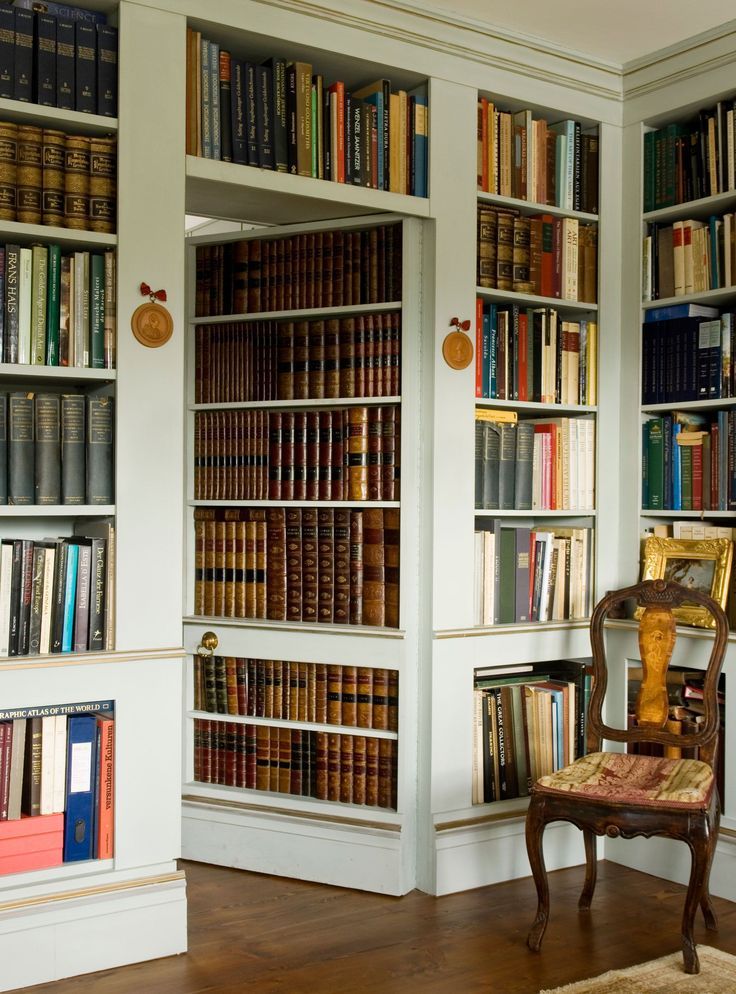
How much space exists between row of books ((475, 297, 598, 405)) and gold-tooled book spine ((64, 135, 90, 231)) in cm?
136

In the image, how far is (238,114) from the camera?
10.1ft

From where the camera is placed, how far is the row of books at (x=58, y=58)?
271 cm

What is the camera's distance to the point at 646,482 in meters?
3.70

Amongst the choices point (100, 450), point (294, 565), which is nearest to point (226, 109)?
point (100, 450)

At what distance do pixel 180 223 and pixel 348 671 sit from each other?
1.55 metres

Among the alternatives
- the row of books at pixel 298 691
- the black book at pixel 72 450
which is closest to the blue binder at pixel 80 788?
the black book at pixel 72 450

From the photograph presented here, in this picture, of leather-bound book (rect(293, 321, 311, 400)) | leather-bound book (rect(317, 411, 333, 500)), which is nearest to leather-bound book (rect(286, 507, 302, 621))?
leather-bound book (rect(317, 411, 333, 500))

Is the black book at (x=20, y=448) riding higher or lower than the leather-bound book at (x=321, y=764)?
higher

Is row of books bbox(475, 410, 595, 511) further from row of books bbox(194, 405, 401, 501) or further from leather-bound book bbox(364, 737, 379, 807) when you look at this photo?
leather-bound book bbox(364, 737, 379, 807)

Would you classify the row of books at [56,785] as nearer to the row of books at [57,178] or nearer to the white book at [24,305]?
the white book at [24,305]

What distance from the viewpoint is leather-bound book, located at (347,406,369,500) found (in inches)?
135

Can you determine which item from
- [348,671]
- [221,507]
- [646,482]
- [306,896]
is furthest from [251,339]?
[306,896]

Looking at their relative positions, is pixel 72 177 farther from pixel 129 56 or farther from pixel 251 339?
pixel 251 339

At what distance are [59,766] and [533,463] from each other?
191 cm
